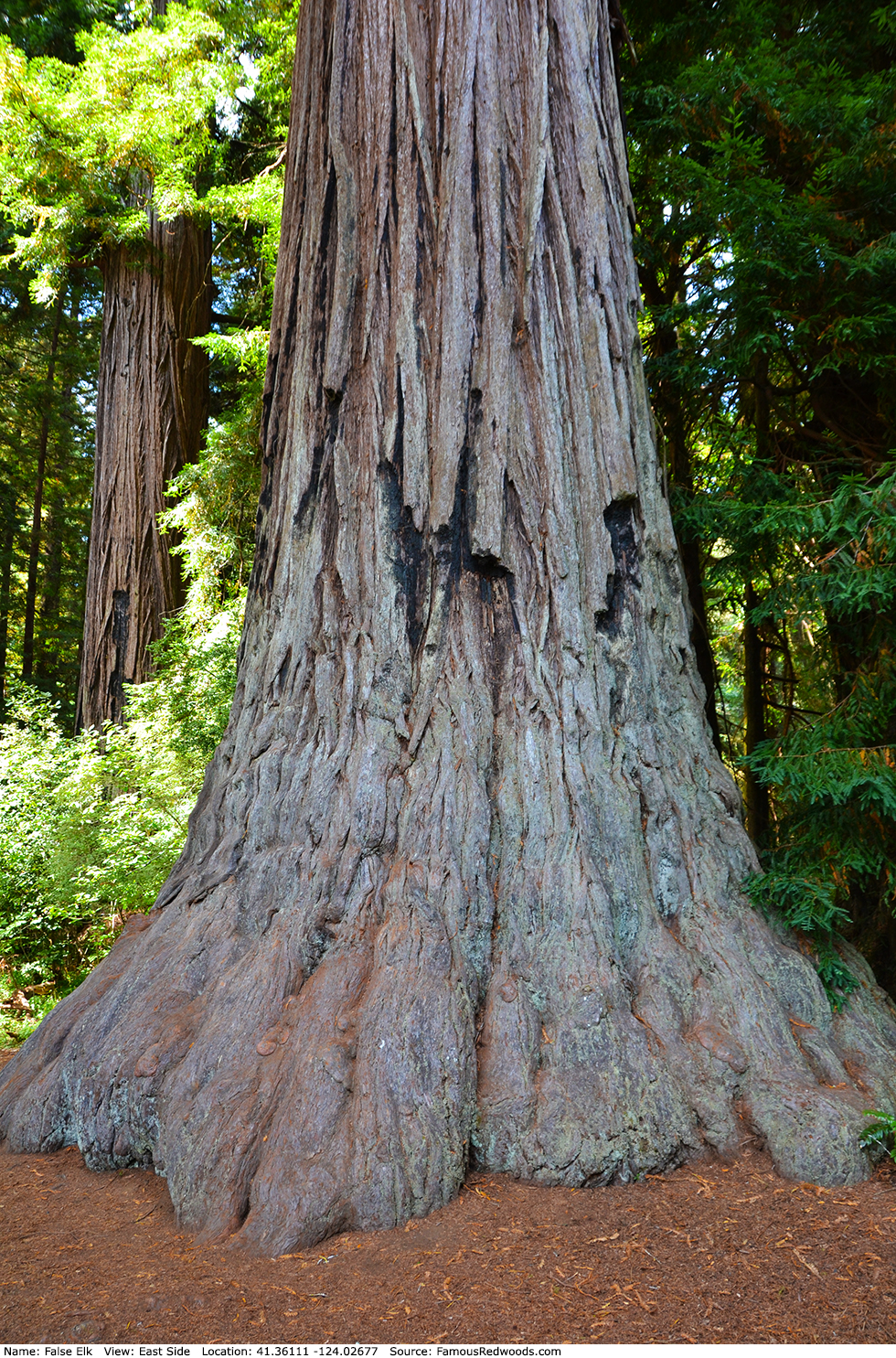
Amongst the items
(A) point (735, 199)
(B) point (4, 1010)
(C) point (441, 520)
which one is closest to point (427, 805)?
(C) point (441, 520)

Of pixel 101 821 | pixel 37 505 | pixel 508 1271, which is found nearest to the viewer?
pixel 508 1271

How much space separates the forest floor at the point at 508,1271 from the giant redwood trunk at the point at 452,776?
0.40 feet

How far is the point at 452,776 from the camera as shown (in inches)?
130

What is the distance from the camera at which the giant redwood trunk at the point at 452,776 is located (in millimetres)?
2732

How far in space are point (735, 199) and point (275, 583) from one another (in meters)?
2.86

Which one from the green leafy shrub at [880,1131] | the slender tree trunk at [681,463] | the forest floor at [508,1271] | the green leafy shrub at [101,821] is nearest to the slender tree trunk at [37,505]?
the green leafy shrub at [101,821]

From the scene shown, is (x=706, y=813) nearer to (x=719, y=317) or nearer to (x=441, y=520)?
(x=441, y=520)

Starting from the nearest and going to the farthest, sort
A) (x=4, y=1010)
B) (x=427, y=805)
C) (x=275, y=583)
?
(x=427, y=805) < (x=275, y=583) < (x=4, y=1010)

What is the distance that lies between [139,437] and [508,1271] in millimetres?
9330

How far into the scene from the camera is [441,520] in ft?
11.6

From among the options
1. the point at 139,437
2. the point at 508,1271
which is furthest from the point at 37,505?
the point at 508,1271

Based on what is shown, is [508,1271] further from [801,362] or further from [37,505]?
[37,505]

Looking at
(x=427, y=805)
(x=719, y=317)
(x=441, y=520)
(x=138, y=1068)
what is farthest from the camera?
(x=719, y=317)

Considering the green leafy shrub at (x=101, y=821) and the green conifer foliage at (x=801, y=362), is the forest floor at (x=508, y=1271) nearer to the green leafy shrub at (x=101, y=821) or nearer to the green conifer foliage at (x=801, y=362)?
the green conifer foliage at (x=801, y=362)
